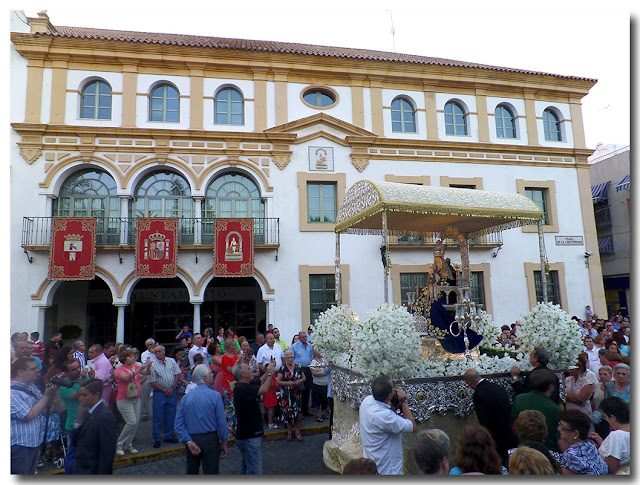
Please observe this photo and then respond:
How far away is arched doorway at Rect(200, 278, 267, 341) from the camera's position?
54.1 feet

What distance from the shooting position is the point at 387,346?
553cm

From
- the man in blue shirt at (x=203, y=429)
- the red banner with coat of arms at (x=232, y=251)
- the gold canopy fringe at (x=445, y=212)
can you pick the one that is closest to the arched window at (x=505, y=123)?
the gold canopy fringe at (x=445, y=212)

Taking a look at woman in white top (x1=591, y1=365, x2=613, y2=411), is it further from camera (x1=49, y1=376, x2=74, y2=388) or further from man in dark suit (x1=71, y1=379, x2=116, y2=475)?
camera (x1=49, y1=376, x2=74, y2=388)

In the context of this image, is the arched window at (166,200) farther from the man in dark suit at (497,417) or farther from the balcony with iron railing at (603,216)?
the balcony with iron railing at (603,216)

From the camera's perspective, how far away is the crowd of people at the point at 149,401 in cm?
461

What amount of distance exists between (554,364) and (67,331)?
15144mm

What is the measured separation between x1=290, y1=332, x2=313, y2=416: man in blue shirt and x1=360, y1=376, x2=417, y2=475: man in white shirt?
4.99 m

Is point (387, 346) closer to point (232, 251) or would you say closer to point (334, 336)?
point (334, 336)

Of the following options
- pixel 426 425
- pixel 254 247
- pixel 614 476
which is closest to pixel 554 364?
pixel 426 425

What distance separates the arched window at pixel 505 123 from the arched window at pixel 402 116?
3.39 meters

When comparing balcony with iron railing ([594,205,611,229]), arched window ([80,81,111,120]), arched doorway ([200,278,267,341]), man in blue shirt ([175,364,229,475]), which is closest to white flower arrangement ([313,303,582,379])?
man in blue shirt ([175,364,229,475])

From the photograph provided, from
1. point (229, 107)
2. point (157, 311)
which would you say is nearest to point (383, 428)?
point (229, 107)

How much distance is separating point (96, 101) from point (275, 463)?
1269 cm

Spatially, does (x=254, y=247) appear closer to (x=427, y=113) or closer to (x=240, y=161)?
(x=240, y=161)
